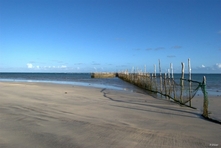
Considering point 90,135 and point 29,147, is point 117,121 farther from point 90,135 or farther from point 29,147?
point 29,147

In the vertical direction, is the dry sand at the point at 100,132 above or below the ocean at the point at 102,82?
above

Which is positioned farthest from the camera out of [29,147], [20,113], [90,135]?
[20,113]

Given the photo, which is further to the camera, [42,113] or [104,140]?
[42,113]

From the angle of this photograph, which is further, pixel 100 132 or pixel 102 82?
pixel 102 82

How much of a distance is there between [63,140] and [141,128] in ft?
6.39

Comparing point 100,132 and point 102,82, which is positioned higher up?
point 100,132

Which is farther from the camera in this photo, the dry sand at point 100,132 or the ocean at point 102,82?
the ocean at point 102,82

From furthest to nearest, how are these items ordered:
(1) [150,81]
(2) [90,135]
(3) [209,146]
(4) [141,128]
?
1. (1) [150,81]
2. (4) [141,128]
3. (2) [90,135]
4. (3) [209,146]

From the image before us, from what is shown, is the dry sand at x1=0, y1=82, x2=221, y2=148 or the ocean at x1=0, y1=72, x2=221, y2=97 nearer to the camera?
the dry sand at x1=0, y1=82, x2=221, y2=148

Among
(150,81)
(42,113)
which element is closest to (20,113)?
(42,113)

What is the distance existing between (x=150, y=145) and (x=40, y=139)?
2062mm

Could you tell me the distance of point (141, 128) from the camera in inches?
205

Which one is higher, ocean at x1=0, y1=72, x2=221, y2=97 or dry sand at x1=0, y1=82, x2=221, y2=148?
dry sand at x1=0, y1=82, x2=221, y2=148

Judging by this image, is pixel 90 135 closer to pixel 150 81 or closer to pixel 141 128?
pixel 141 128
